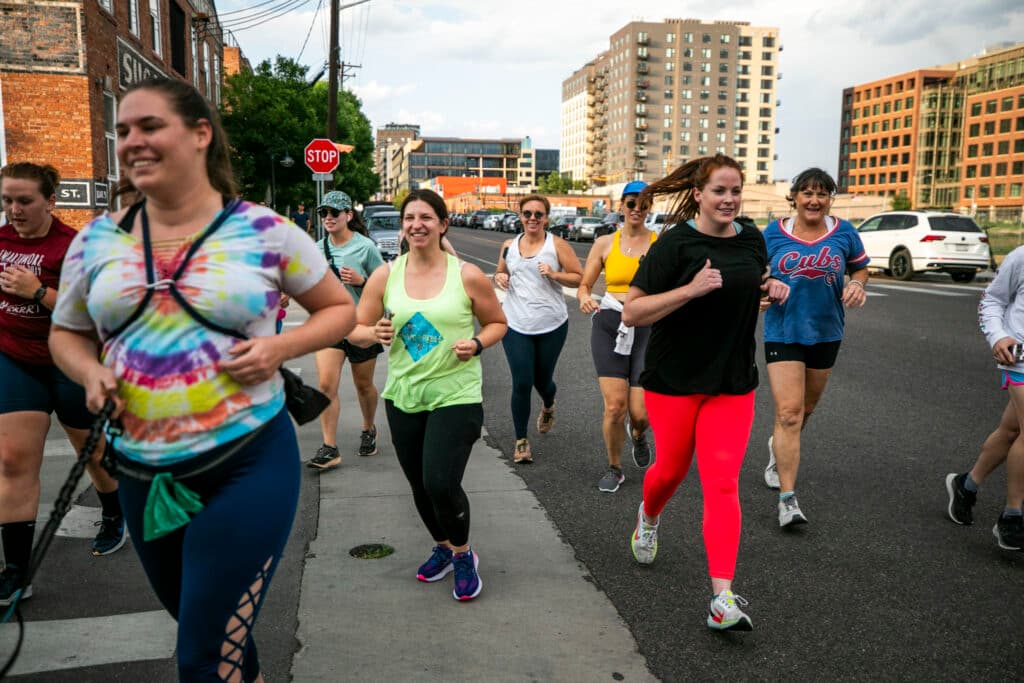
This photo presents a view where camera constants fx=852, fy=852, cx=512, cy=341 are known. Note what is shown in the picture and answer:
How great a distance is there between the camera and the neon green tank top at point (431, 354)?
12.1 ft

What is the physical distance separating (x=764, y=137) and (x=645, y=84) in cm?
2571

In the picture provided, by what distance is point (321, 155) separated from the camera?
2194 cm

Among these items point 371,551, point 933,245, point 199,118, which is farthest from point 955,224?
point 199,118

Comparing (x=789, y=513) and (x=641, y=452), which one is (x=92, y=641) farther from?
(x=641, y=452)

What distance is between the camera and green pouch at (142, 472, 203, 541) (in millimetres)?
2061

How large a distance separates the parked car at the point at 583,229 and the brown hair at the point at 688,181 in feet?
143

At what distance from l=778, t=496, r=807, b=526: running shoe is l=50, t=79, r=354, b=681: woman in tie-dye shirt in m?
3.20

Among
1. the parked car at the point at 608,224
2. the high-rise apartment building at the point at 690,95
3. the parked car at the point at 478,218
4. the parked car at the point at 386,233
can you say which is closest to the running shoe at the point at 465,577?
the parked car at the point at 386,233

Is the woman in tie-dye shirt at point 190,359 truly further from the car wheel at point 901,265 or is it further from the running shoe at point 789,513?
the car wheel at point 901,265

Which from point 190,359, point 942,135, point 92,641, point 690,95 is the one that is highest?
point 690,95

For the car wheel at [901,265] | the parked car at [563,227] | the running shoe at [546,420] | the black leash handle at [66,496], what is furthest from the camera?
the parked car at [563,227]

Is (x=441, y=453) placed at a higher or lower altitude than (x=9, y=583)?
higher

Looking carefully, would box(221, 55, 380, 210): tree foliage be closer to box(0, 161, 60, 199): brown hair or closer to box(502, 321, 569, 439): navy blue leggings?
box(502, 321, 569, 439): navy blue leggings

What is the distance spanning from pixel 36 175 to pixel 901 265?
2234cm
